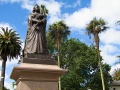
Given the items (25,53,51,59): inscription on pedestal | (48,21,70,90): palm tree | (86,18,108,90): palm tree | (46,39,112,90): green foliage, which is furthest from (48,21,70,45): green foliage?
(25,53,51,59): inscription on pedestal

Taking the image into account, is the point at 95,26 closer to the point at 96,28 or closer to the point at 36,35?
the point at 96,28

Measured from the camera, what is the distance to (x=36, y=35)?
1154 centimetres

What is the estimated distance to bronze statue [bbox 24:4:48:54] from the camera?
11180 mm

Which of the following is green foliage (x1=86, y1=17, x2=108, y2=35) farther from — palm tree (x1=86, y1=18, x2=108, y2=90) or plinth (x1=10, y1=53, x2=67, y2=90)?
plinth (x1=10, y1=53, x2=67, y2=90)

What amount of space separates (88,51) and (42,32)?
104 feet

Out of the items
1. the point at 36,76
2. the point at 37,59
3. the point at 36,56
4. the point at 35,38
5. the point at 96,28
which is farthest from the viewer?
the point at 96,28

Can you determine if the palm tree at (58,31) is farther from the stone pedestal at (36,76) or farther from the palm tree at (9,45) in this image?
the stone pedestal at (36,76)

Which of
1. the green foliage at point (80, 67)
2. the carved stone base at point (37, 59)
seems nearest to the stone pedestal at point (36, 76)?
the carved stone base at point (37, 59)

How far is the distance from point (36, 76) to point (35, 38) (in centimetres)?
205

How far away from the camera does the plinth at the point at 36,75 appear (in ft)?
32.6

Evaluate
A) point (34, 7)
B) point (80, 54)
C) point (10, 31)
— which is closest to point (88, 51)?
point (80, 54)

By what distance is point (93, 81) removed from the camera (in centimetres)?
4081

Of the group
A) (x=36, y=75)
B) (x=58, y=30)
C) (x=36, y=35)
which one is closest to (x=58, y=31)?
(x=58, y=30)

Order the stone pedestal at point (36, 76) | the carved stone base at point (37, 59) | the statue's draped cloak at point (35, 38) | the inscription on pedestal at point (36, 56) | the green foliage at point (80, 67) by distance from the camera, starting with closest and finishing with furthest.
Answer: the stone pedestal at point (36, 76) → the carved stone base at point (37, 59) → the inscription on pedestal at point (36, 56) → the statue's draped cloak at point (35, 38) → the green foliage at point (80, 67)
